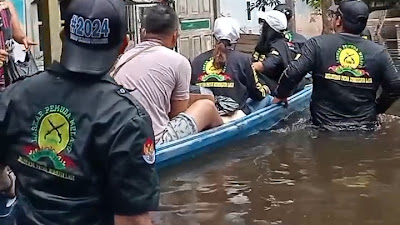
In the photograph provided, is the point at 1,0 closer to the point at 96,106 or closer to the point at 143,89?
the point at 143,89

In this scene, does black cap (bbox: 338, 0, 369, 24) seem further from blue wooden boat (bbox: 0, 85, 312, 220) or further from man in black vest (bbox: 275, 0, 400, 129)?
blue wooden boat (bbox: 0, 85, 312, 220)

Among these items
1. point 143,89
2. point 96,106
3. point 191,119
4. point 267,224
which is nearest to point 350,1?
point 191,119

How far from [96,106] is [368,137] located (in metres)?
5.21

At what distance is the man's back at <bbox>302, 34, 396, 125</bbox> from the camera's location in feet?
23.5

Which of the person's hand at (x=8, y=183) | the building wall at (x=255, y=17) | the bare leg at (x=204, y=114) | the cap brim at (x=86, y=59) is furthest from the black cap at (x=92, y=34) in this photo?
the building wall at (x=255, y=17)

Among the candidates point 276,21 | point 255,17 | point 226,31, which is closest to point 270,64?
point 276,21

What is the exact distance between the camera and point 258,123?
772 centimetres

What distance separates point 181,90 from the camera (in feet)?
19.4

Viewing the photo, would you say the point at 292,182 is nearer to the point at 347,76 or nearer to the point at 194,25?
the point at 347,76

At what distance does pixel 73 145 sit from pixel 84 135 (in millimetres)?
51

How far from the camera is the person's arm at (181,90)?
5.84 meters

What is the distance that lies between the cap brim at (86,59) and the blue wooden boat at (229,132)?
3570 mm

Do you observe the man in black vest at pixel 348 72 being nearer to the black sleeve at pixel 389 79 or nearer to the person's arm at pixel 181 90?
the black sleeve at pixel 389 79

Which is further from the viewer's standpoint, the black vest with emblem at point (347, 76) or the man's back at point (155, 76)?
the black vest with emblem at point (347, 76)
